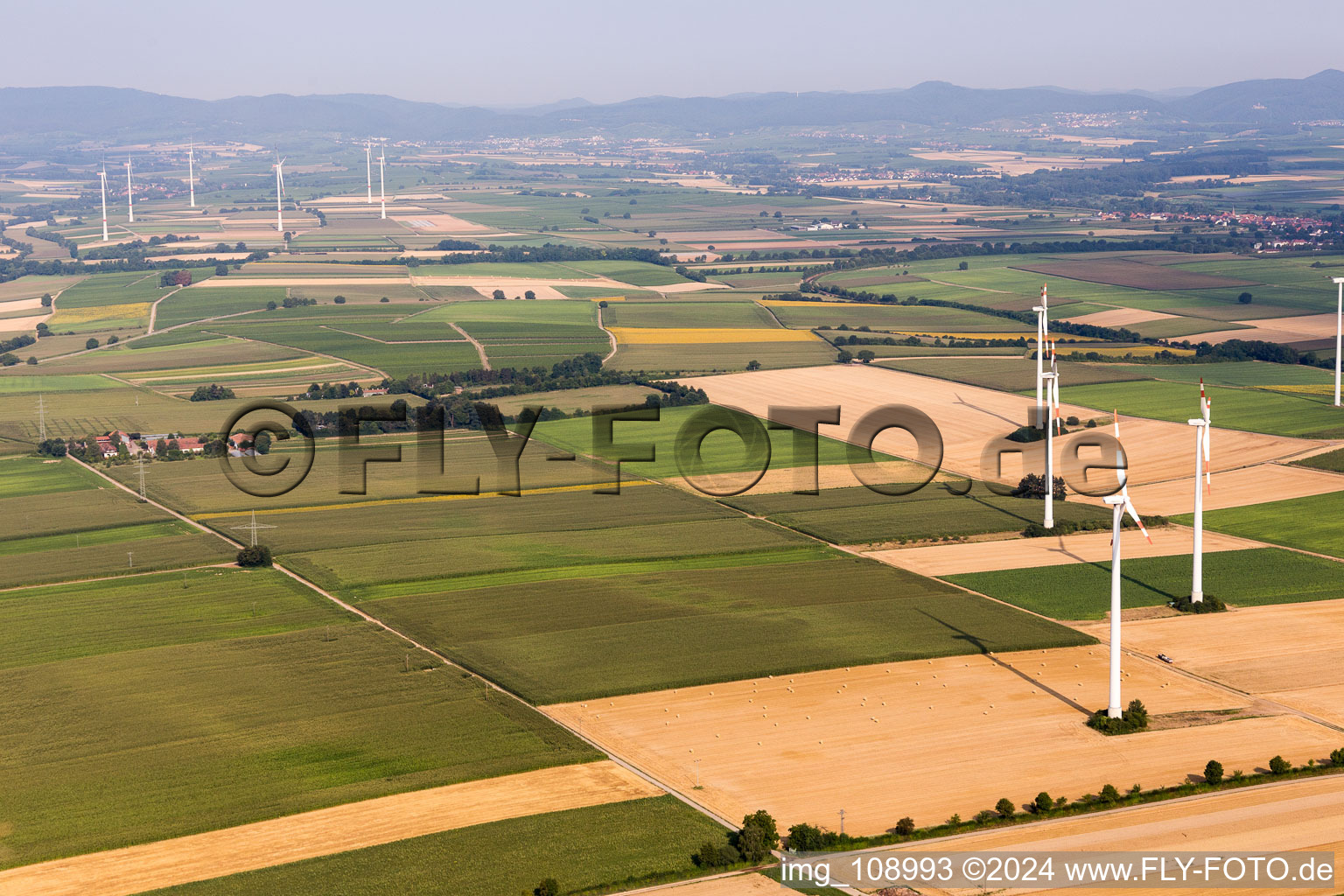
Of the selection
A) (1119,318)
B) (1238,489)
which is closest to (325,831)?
(1238,489)

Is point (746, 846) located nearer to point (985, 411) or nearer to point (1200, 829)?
point (1200, 829)

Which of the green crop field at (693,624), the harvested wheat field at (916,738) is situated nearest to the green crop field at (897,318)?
the green crop field at (693,624)

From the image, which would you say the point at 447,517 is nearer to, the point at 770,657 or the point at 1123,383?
the point at 770,657

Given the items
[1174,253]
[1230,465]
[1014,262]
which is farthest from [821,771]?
[1174,253]

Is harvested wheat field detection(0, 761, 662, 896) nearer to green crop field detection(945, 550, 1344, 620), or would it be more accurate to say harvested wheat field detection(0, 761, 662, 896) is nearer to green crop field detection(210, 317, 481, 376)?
green crop field detection(945, 550, 1344, 620)

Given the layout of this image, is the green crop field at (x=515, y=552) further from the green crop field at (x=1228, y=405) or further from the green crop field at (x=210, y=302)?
the green crop field at (x=210, y=302)

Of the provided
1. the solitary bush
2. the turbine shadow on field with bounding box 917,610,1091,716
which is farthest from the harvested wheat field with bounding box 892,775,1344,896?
the solitary bush
